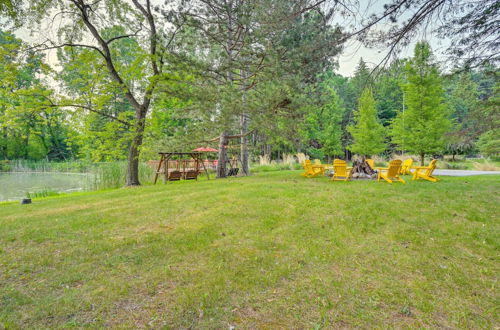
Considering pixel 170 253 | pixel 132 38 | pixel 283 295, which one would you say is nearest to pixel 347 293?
pixel 283 295

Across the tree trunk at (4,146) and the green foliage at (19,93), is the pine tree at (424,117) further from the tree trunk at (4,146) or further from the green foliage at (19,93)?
the tree trunk at (4,146)

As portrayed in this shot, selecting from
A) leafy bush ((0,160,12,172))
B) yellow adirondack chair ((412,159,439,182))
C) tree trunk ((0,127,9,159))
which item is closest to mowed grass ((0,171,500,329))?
yellow adirondack chair ((412,159,439,182))

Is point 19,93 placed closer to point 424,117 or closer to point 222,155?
point 222,155

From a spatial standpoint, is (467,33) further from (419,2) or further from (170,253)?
Answer: (170,253)

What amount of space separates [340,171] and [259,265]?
249 inches

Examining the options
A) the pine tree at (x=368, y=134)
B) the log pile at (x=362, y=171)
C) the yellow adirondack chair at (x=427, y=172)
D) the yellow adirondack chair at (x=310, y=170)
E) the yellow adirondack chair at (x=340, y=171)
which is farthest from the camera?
the pine tree at (x=368, y=134)

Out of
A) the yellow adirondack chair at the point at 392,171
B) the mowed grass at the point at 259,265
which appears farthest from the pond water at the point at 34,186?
the yellow adirondack chair at the point at 392,171

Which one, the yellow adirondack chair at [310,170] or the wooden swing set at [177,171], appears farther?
the wooden swing set at [177,171]

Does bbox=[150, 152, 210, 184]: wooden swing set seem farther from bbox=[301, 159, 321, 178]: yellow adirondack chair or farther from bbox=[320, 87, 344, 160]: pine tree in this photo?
bbox=[320, 87, 344, 160]: pine tree

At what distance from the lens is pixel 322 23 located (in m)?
4.13

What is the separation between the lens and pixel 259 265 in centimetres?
289

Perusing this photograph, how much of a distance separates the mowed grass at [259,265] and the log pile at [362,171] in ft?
11.3

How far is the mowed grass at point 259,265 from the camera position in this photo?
206cm

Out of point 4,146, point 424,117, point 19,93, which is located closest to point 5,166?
point 4,146
